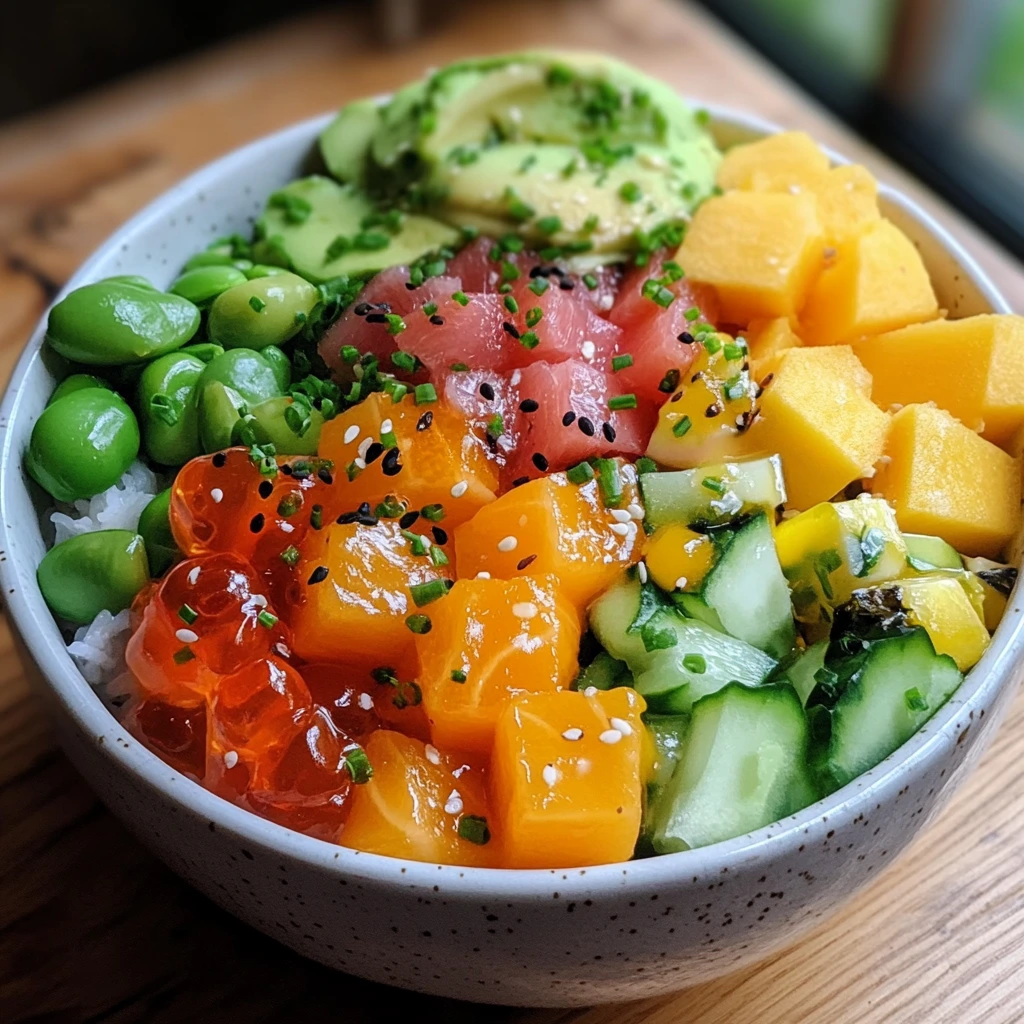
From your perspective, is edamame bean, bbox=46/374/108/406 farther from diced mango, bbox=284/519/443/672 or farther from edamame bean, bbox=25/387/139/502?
diced mango, bbox=284/519/443/672

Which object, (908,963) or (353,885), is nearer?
(353,885)

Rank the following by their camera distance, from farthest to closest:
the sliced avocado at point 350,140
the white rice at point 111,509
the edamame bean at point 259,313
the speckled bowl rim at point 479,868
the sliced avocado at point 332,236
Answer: the sliced avocado at point 350,140 < the sliced avocado at point 332,236 < the edamame bean at point 259,313 < the white rice at point 111,509 < the speckled bowl rim at point 479,868

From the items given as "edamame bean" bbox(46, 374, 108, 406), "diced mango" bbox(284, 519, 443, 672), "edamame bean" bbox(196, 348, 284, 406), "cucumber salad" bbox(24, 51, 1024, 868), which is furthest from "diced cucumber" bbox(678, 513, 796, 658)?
"edamame bean" bbox(46, 374, 108, 406)

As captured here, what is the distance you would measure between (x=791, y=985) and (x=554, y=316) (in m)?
0.89

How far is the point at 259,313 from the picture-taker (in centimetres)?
155

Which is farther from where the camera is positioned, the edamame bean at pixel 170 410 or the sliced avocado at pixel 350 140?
the sliced avocado at pixel 350 140

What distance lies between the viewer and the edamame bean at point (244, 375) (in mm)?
1475

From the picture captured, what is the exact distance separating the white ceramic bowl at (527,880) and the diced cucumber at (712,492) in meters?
0.31

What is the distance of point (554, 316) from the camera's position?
5.08 ft

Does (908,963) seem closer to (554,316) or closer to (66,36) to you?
(554,316)

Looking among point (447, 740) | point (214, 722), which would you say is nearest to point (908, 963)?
point (447, 740)

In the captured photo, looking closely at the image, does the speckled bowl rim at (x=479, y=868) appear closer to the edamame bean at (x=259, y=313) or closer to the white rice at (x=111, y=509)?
the white rice at (x=111, y=509)

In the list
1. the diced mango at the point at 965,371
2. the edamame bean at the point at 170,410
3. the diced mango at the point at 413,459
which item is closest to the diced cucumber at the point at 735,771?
the diced mango at the point at 413,459

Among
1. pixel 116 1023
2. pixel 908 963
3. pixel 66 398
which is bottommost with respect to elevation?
pixel 116 1023
